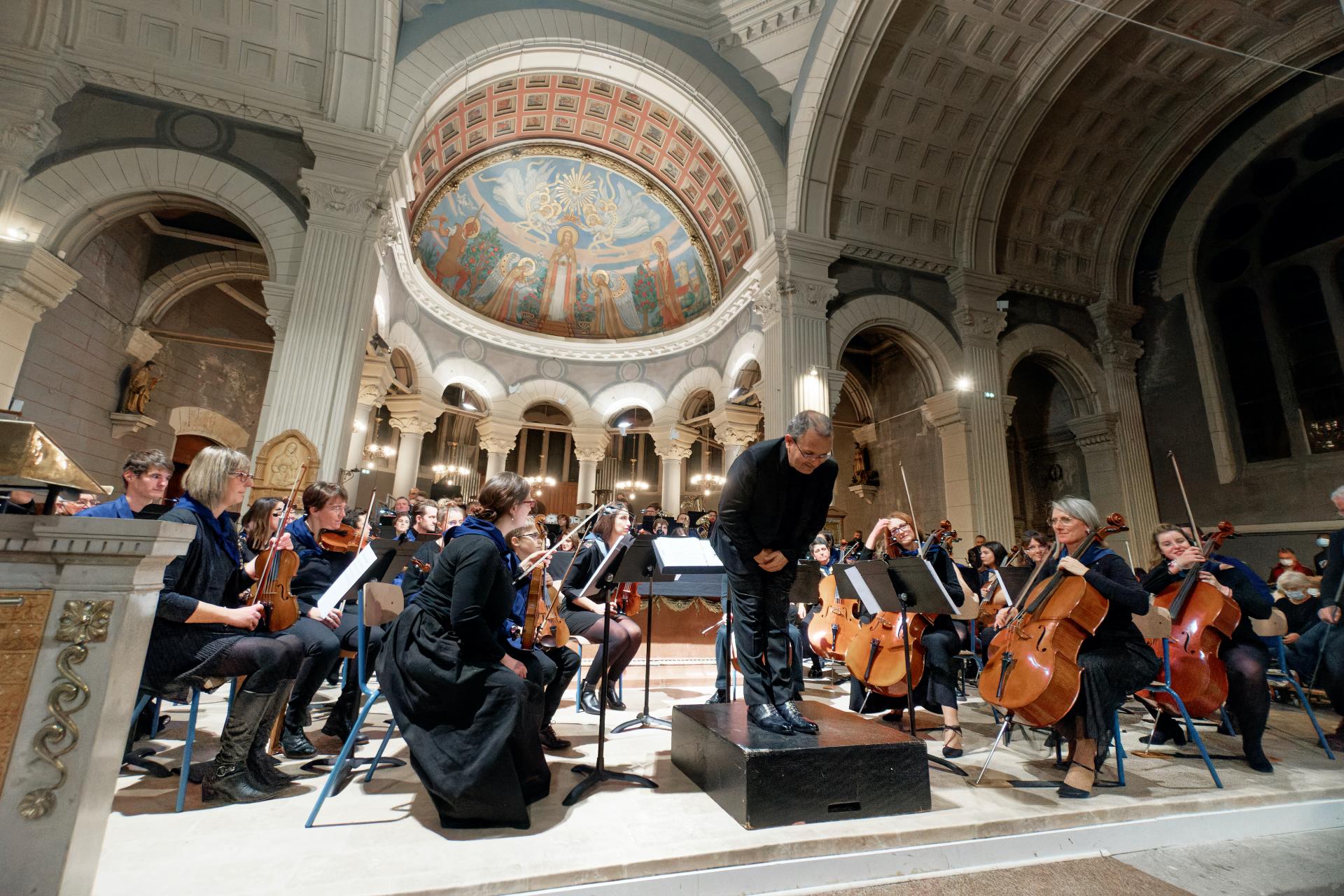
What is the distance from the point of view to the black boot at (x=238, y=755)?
2.45m

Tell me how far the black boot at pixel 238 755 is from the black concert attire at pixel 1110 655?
3.61 m

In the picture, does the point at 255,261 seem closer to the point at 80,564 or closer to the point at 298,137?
the point at 298,137

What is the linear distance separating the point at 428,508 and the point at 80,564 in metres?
4.36

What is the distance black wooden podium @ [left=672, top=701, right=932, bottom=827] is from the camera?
2.31m

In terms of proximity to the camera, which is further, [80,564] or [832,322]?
[832,322]

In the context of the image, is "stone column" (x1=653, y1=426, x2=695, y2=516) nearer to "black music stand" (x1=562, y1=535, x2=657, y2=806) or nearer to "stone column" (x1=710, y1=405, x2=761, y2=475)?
"stone column" (x1=710, y1=405, x2=761, y2=475)

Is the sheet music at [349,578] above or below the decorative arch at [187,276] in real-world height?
below

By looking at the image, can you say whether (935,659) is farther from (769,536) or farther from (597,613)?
(597,613)

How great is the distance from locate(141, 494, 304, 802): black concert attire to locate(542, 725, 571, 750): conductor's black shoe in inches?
52.1

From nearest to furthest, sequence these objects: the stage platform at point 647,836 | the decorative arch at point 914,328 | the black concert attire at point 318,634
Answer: the stage platform at point 647,836
the black concert attire at point 318,634
the decorative arch at point 914,328

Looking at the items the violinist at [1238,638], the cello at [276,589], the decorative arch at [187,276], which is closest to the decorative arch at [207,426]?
the decorative arch at [187,276]

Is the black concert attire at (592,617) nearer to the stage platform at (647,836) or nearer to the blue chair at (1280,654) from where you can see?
the stage platform at (647,836)

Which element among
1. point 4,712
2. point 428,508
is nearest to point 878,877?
point 4,712

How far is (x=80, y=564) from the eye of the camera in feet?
5.36
